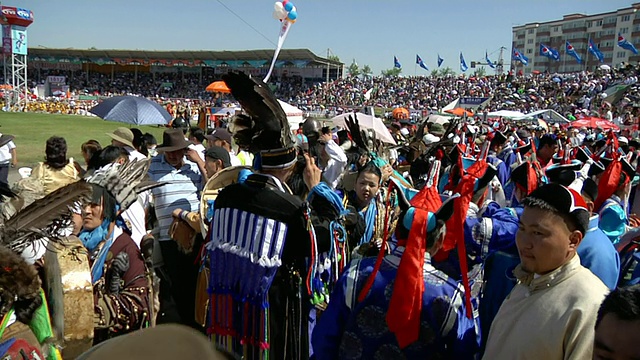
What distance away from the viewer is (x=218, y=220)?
3420mm

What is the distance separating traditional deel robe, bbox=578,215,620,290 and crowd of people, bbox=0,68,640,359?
11 mm

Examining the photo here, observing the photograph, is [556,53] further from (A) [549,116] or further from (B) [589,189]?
(B) [589,189]

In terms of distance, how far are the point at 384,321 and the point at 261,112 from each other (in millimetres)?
1680

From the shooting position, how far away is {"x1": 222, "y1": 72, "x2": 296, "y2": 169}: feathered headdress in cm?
333

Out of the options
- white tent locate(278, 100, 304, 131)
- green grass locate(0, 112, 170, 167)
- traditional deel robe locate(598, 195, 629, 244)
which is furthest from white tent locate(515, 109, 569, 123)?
traditional deel robe locate(598, 195, 629, 244)

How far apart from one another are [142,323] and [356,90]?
55271mm

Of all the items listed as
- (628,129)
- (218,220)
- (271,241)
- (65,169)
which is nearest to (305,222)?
(271,241)

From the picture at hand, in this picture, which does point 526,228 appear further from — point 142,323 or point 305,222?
point 142,323

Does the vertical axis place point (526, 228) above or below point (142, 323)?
above

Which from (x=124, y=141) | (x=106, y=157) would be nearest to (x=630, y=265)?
(x=106, y=157)

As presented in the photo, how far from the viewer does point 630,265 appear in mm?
3209

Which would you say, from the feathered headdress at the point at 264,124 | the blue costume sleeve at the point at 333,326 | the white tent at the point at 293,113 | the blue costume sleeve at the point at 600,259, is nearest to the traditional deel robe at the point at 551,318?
the blue costume sleeve at the point at 600,259

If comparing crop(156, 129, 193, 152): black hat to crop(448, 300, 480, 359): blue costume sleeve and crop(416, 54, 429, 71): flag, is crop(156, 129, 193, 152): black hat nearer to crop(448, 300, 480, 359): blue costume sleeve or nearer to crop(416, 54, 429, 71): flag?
crop(448, 300, 480, 359): blue costume sleeve

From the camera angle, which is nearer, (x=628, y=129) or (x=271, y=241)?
(x=271, y=241)
